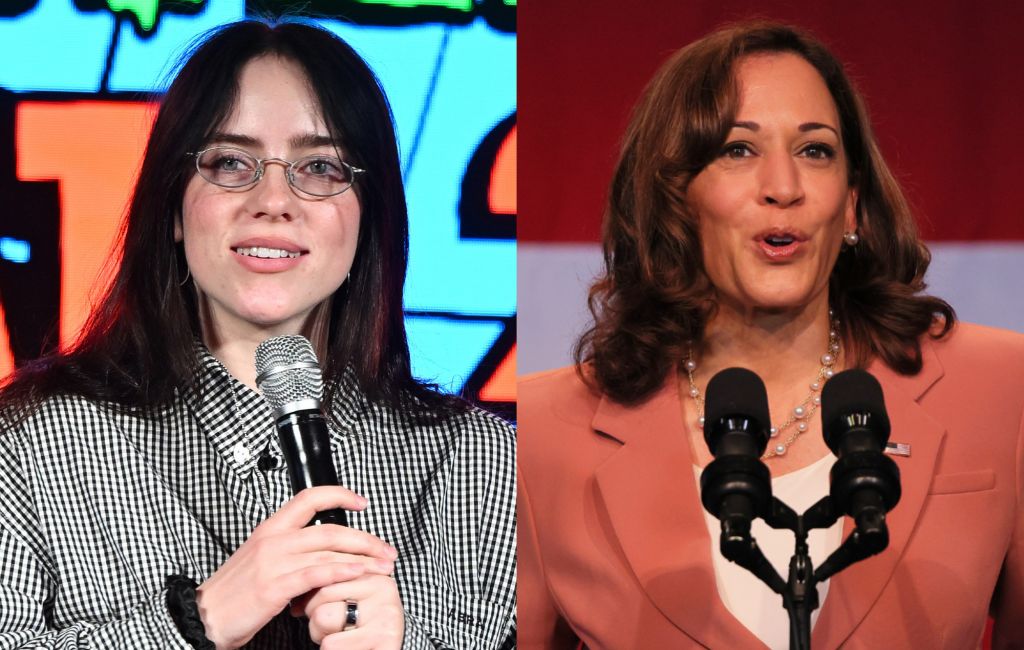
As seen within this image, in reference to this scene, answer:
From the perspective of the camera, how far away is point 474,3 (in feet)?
8.09

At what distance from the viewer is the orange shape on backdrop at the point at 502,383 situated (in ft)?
7.90

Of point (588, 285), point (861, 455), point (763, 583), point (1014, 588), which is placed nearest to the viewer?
point (861, 455)

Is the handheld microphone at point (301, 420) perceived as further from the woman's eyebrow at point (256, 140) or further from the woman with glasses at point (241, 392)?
the woman's eyebrow at point (256, 140)

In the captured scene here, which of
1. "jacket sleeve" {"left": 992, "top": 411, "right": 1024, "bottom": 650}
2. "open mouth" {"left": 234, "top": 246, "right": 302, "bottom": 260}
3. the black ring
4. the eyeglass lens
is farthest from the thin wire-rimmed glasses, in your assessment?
"jacket sleeve" {"left": 992, "top": 411, "right": 1024, "bottom": 650}

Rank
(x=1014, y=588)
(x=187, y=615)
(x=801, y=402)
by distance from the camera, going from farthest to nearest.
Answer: (x=801, y=402), (x=1014, y=588), (x=187, y=615)

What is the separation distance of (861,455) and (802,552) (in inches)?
6.2

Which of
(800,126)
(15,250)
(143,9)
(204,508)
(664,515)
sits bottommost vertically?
(664,515)

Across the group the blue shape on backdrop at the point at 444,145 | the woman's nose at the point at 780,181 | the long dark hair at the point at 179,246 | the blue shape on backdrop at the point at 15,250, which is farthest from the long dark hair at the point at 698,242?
the blue shape on backdrop at the point at 15,250

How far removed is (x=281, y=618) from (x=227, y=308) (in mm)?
545

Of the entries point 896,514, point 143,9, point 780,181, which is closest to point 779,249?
point 780,181

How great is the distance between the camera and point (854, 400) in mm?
1787

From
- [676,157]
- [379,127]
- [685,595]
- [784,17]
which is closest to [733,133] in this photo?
[676,157]

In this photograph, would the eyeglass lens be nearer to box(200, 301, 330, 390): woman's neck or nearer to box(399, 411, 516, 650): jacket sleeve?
box(200, 301, 330, 390): woman's neck

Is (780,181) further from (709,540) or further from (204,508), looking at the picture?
(204,508)
